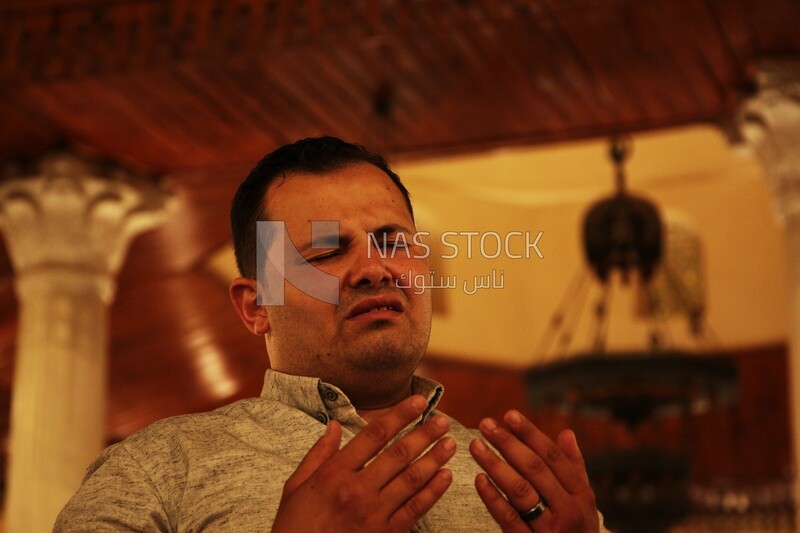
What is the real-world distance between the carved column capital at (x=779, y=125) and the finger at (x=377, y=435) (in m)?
5.10

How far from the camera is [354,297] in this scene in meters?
1.88

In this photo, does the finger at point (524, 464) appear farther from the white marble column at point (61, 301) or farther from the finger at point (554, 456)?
the white marble column at point (61, 301)

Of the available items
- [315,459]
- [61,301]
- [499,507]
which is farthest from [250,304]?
[61,301]

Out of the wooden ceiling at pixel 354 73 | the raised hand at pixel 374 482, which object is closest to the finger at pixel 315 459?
the raised hand at pixel 374 482

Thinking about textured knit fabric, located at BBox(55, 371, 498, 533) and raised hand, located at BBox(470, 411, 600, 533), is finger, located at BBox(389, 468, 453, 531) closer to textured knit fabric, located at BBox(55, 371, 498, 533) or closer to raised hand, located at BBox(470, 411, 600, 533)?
raised hand, located at BBox(470, 411, 600, 533)

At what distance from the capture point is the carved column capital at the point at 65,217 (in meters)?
6.95

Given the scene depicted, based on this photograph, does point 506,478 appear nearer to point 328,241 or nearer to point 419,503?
point 419,503

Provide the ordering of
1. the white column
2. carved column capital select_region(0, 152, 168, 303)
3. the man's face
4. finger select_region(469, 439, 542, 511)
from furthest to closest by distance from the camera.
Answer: carved column capital select_region(0, 152, 168, 303)
the white column
the man's face
finger select_region(469, 439, 542, 511)

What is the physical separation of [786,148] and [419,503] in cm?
522

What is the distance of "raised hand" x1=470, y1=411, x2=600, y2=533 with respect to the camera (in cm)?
171

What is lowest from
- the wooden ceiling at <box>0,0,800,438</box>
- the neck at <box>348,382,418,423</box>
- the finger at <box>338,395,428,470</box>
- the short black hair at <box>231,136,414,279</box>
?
the finger at <box>338,395,428,470</box>

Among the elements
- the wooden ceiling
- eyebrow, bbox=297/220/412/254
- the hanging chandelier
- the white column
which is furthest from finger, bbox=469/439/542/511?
the white column

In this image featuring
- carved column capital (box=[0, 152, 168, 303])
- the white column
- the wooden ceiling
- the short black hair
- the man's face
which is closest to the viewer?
the man's face

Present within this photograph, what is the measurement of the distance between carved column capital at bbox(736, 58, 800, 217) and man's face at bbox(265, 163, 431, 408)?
4703 millimetres
